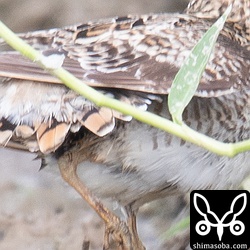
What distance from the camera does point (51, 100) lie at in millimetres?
3869

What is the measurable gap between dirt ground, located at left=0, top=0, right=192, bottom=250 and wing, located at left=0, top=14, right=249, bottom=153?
36.0 inches

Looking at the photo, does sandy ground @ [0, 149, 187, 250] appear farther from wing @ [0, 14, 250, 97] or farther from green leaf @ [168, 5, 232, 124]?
green leaf @ [168, 5, 232, 124]

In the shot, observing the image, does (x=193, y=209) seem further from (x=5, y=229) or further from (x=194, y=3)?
(x=5, y=229)

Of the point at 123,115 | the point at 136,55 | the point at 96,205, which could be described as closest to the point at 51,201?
the point at 96,205

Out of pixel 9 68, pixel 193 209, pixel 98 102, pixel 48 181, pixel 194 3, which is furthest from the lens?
pixel 48 181

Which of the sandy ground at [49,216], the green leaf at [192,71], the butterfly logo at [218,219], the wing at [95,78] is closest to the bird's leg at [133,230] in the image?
the butterfly logo at [218,219]

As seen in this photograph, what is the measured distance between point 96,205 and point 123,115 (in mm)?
681

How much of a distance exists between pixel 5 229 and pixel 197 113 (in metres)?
2.29

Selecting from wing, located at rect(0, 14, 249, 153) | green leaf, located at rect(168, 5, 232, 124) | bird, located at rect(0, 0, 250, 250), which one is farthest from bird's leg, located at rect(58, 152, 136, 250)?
green leaf, located at rect(168, 5, 232, 124)

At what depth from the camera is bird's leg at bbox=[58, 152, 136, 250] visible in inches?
171

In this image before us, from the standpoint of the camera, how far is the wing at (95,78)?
150 inches

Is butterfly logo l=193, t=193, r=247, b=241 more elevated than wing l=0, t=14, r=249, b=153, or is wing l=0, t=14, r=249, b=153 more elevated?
wing l=0, t=14, r=249, b=153

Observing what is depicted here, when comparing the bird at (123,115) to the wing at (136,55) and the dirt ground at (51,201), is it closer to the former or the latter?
the wing at (136,55)

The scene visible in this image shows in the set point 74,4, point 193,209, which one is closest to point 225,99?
point 193,209
